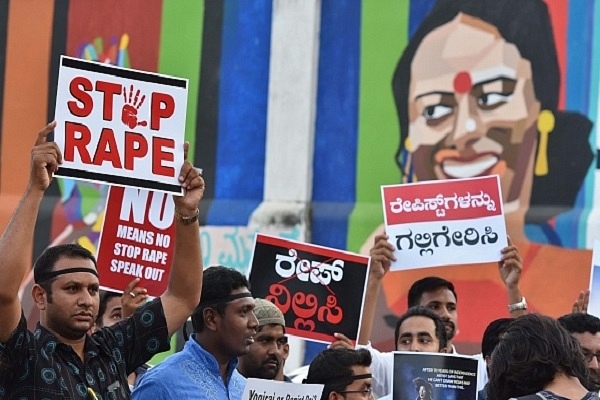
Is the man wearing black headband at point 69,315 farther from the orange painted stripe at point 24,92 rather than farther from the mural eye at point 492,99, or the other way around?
the orange painted stripe at point 24,92

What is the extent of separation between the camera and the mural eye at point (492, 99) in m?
11.1

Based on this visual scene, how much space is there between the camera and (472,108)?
1114cm

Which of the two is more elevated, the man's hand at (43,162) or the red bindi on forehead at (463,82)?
the red bindi on forehead at (463,82)

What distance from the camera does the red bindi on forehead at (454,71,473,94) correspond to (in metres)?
11.2

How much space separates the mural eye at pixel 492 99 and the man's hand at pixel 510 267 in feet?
11.5

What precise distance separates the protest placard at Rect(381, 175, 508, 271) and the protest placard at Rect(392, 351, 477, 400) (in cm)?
189

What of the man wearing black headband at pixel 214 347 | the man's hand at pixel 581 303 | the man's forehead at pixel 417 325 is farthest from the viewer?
the man's hand at pixel 581 303

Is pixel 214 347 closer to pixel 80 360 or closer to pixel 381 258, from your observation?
pixel 80 360

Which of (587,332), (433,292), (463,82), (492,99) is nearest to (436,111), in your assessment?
(463,82)

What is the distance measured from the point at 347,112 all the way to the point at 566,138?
1.88 meters

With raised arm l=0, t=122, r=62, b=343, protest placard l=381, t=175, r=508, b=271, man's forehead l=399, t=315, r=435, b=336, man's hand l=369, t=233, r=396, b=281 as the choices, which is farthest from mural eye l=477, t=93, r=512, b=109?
raised arm l=0, t=122, r=62, b=343

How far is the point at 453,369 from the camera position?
5.76 m

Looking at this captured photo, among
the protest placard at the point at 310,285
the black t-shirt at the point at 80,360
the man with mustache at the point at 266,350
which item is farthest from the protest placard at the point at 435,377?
the protest placard at the point at 310,285

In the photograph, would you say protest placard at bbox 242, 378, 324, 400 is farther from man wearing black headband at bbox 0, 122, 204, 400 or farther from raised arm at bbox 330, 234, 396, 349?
raised arm at bbox 330, 234, 396, 349
